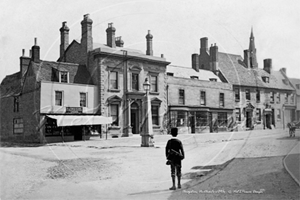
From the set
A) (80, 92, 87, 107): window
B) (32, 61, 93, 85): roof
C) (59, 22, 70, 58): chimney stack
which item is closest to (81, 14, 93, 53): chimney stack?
(32, 61, 93, 85): roof

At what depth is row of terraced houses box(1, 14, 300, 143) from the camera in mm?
22750

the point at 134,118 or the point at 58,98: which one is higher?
the point at 58,98

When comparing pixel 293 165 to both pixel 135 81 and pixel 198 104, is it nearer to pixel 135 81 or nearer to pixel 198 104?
pixel 135 81

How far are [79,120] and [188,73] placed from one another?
54.3ft

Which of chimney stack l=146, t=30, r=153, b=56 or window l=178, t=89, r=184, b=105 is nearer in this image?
chimney stack l=146, t=30, r=153, b=56

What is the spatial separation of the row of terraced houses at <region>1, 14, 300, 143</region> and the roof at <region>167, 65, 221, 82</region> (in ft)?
0.65

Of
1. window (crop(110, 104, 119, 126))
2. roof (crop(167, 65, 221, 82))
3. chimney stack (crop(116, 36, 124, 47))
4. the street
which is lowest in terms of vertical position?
the street

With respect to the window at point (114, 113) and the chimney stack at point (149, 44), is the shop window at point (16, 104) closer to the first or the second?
the window at point (114, 113)

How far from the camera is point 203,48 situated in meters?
39.5

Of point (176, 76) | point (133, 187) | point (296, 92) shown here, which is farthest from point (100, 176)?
point (176, 76)

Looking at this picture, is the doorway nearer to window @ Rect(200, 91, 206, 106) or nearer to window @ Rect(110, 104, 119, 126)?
window @ Rect(110, 104, 119, 126)

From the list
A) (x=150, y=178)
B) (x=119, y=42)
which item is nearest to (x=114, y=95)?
(x=119, y=42)

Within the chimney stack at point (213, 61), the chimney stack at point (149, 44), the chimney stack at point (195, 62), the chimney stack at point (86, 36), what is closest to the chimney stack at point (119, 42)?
the chimney stack at point (149, 44)

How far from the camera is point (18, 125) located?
24.3 meters
